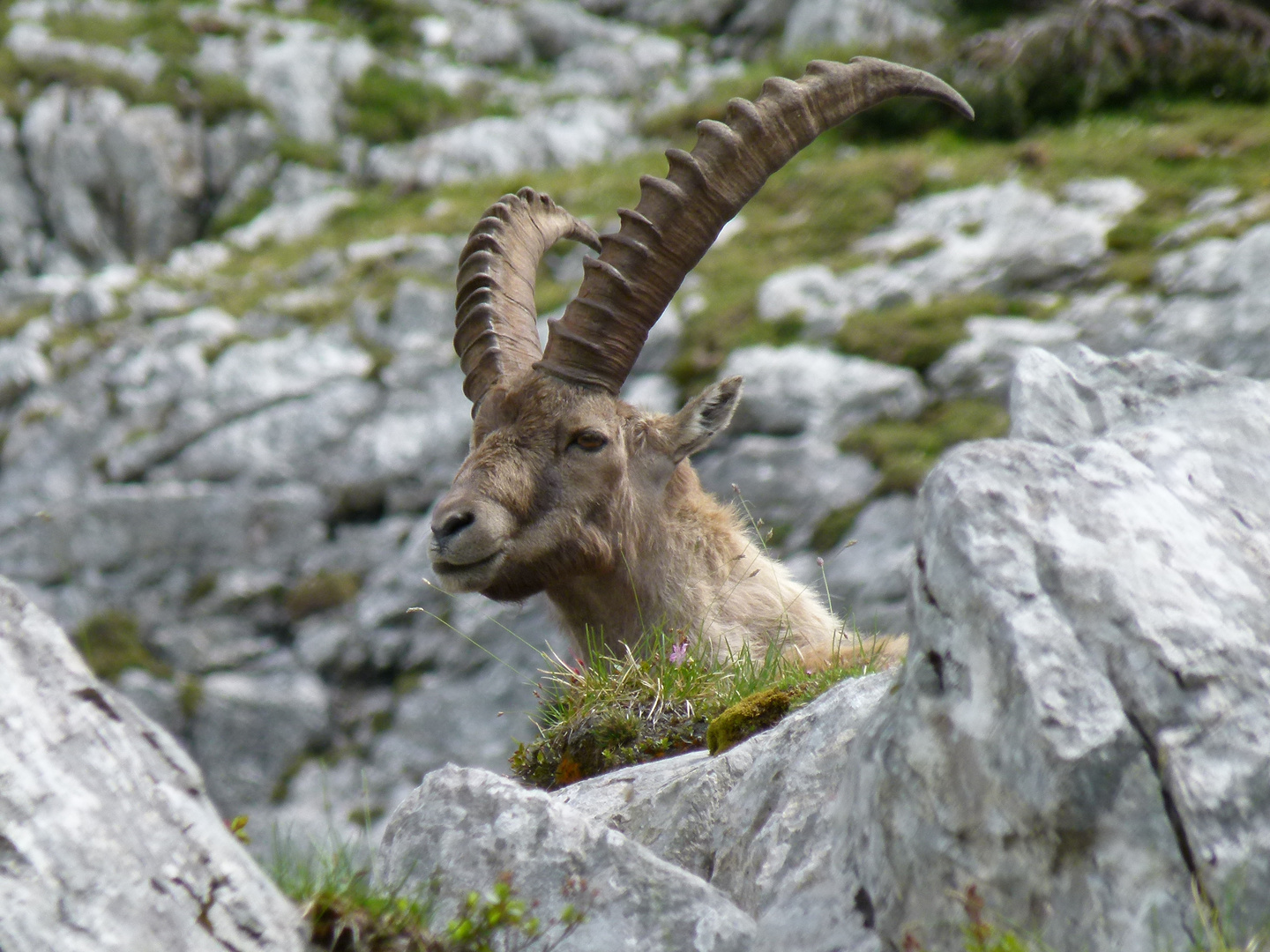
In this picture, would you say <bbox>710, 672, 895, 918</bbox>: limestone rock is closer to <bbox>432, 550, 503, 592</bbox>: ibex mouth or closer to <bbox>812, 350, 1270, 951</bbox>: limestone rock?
<bbox>812, 350, 1270, 951</bbox>: limestone rock

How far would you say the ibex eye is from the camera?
7.30 m

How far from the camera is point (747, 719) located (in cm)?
543

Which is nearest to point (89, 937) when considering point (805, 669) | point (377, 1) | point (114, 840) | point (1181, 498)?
point (114, 840)

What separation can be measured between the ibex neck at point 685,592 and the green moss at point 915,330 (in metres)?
12.2

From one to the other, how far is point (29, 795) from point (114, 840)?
217 millimetres

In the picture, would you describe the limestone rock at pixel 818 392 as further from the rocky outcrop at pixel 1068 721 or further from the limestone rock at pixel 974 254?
the rocky outcrop at pixel 1068 721

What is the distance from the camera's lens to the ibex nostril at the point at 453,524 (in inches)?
264

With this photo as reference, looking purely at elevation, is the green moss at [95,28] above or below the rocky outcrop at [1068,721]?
below

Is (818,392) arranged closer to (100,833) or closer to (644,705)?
(644,705)

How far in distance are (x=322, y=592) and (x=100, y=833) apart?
62.0ft

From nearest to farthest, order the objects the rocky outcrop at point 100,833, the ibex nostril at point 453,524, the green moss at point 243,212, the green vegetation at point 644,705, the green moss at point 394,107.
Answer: the rocky outcrop at point 100,833
the green vegetation at point 644,705
the ibex nostril at point 453,524
the green moss at point 243,212
the green moss at point 394,107

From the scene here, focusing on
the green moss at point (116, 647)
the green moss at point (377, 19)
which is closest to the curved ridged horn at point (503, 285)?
the green moss at point (116, 647)

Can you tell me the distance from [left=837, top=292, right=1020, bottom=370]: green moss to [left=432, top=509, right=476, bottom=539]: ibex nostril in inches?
535

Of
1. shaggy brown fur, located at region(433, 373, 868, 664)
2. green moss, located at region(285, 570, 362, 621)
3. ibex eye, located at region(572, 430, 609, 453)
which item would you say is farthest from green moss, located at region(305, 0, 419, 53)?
ibex eye, located at region(572, 430, 609, 453)
